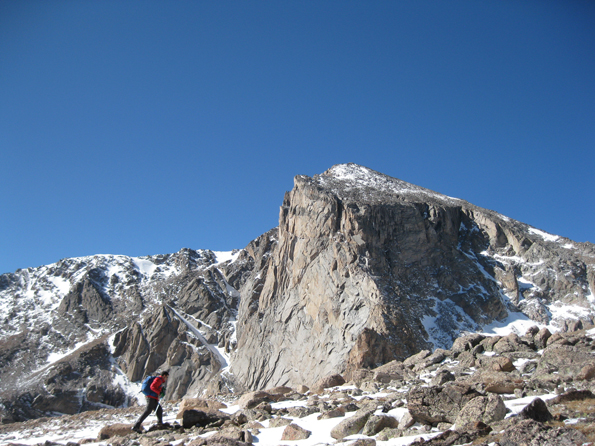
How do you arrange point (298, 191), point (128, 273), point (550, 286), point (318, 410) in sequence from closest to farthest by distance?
1. point (318, 410)
2. point (550, 286)
3. point (298, 191)
4. point (128, 273)

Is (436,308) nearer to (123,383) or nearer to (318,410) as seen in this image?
(318,410)

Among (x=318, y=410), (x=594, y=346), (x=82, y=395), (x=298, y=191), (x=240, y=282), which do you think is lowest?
(x=82, y=395)

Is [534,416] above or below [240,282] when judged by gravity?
below

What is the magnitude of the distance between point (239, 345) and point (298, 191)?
108ft

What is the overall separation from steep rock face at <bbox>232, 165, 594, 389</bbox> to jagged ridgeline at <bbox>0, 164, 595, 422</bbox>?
22 centimetres

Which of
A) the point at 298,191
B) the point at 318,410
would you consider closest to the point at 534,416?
the point at 318,410

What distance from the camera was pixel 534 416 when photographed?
824 centimetres

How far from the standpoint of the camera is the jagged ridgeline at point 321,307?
185 feet

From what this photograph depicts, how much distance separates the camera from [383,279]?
57.8 meters

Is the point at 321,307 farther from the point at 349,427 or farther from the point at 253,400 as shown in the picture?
the point at 349,427

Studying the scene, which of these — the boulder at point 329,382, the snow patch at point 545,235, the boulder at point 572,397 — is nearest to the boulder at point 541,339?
the boulder at point 329,382

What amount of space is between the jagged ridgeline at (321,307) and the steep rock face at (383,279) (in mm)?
216

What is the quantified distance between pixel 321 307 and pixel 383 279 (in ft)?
32.8

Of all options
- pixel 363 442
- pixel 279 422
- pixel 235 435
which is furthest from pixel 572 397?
pixel 235 435
